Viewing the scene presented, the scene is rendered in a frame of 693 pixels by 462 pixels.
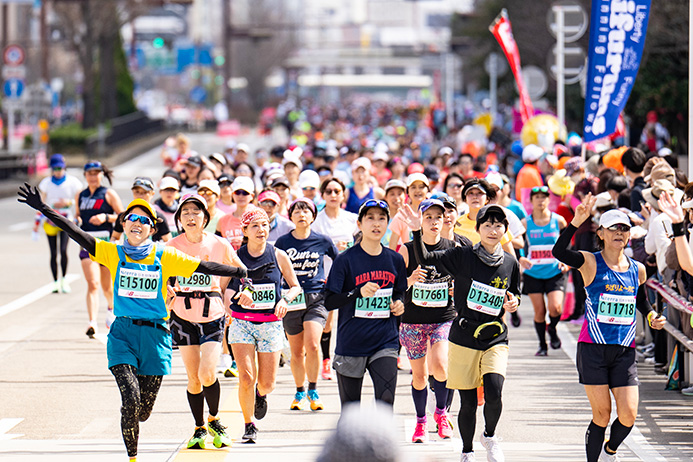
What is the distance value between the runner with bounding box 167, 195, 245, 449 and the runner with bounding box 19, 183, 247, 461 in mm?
610

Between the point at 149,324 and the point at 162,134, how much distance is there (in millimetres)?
58151

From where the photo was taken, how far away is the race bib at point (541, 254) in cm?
Answer: 1259

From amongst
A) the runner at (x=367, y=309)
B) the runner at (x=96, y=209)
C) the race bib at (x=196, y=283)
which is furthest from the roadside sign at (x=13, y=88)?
the runner at (x=367, y=309)

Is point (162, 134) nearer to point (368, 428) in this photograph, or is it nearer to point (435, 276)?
point (435, 276)

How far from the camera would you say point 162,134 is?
65.2 meters

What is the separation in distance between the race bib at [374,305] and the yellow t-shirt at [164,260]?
109 centimetres

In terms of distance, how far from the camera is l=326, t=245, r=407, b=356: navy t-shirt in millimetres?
8016

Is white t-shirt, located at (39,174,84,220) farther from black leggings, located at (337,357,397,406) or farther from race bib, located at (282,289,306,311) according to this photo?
black leggings, located at (337,357,397,406)

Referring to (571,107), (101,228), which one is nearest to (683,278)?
(101,228)

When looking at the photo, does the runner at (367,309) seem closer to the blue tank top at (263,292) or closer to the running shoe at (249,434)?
the blue tank top at (263,292)

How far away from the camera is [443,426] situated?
906 centimetres

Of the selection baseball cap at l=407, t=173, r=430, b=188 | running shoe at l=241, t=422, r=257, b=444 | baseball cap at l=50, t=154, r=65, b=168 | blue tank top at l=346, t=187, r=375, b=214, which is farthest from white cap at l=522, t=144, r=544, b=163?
running shoe at l=241, t=422, r=257, b=444

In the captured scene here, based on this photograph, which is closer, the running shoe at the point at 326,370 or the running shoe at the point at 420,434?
the running shoe at the point at 420,434

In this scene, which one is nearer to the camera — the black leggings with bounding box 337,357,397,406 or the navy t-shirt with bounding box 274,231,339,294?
the black leggings with bounding box 337,357,397,406
